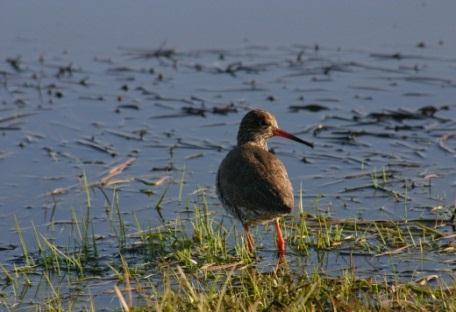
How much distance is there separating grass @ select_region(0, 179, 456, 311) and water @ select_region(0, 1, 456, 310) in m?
0.15

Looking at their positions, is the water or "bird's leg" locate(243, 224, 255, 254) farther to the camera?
the water

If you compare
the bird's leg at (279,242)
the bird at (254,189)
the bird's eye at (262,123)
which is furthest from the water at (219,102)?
the bird's eye at (262,123)

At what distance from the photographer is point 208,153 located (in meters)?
11.7

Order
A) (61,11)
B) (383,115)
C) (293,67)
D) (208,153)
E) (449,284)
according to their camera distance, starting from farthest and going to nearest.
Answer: (61,11)
(293,67)
(383,115)
(208,153)
(449,284)

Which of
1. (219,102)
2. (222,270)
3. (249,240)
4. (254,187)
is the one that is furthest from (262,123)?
(219,102)

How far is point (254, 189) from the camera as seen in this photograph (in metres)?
8.77

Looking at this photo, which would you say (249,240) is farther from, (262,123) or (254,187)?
(262,123)

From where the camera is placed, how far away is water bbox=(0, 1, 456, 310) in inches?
401

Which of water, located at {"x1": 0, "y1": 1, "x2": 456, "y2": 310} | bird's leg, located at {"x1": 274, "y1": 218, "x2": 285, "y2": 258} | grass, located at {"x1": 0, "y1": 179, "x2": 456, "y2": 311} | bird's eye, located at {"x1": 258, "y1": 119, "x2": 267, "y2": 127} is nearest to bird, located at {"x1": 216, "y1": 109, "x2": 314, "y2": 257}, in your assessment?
bird's leg, located at {"x1": 274, "y1": 218, "x2": 285, "y2": 258}

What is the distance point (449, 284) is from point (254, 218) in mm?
1801

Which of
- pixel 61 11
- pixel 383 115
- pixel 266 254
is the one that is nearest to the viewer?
pixel 266 254

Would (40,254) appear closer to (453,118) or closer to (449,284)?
(449,284)

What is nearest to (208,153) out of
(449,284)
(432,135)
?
(432,135)

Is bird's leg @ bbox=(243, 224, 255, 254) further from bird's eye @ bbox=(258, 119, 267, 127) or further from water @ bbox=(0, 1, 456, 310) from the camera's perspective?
bird's eye @ bbox=(258, 119, 267, 127)
